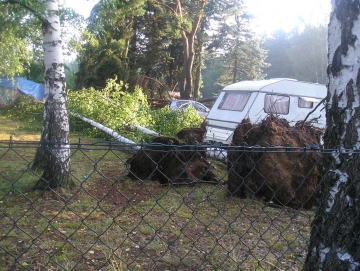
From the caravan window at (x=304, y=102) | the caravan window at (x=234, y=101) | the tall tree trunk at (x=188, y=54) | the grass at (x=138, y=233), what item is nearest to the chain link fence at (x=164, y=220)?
the grass at (x=138, y=233)

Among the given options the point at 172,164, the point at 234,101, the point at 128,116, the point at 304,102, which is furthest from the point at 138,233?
the point at 304,102

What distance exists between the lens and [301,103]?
38.0 ft

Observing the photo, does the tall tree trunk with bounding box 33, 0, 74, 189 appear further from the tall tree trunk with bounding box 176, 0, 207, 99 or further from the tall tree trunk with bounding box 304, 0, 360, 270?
the tall tree trunk with bounding box 176, 0, 207, 99

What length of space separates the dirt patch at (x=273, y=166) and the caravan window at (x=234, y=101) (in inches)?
216

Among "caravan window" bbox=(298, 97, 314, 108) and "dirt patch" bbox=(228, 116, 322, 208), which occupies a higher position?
"caravan window" bbox=(298, 97, 314, 108)

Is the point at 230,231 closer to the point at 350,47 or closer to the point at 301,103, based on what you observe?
the point at 350,47

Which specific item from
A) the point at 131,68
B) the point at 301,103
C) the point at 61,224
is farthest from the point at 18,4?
the point at 131,68

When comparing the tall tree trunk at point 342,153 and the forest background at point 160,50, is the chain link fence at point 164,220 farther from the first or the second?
the forest background at point 160,50

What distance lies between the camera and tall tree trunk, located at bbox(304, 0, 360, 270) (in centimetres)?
208

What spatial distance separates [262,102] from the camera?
10.8m

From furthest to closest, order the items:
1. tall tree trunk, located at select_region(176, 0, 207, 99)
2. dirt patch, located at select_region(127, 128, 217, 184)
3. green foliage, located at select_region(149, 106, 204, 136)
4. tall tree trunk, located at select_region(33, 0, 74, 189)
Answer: tall tree trunk, located at select_region(176, 0, 207, 99) → green foliage, located at select_region(149, 106, 204, 136) → dirt patch, located at select_region(127, 128, 217, 184) → tall tree trunk, located at select_region(33, 0, 74, 189)

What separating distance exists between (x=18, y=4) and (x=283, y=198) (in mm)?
4385

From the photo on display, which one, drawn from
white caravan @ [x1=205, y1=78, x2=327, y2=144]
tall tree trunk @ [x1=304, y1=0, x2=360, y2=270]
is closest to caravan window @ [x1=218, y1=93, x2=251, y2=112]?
white caravan @ [x1=205, y1=78, x2=327, y2=144]

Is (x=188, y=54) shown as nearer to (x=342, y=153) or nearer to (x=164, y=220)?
(x=164, y=220)
